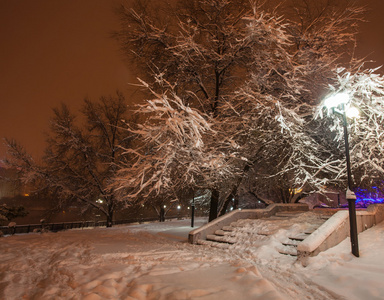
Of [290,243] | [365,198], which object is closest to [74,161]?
[290,243]

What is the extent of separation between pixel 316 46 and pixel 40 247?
47.1ft

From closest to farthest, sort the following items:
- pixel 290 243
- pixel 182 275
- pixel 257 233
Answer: pixel 182 275 → pixel 290 243 → pixel 257 233

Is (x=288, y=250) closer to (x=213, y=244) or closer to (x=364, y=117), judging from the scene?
(x=213, y=244)

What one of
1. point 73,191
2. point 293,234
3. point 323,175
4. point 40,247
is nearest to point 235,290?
point 293,234

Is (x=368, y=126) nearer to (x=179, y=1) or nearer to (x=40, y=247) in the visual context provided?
(x=179, y=1)

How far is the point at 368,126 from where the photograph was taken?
1041cm

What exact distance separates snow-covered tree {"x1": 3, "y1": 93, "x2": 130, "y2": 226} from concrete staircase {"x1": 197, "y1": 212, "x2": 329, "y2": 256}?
9066 mm

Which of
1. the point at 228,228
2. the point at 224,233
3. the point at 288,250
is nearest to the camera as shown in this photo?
the point at 288,250

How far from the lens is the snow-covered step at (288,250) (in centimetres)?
693

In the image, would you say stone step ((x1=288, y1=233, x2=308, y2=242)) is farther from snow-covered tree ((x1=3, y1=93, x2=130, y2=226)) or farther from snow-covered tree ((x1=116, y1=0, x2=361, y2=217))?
snow-covered tree ((x1=3, y1=93, x2=130, y2=226))

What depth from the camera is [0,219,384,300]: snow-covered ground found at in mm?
3816

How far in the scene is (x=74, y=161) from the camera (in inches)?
729

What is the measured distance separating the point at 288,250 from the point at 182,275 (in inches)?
152

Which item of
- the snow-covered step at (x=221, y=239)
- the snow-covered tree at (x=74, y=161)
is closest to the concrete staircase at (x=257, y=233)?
the snow-covered step at (x=221, y=239)
